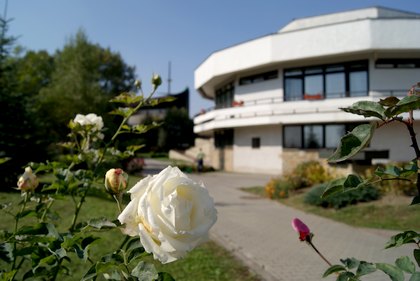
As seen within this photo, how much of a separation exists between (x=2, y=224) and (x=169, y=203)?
695 cm

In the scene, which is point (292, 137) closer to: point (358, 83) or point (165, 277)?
point (358, 83)

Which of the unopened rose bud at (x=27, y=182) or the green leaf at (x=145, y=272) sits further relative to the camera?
the unopened rose bud at (x=27, y=182)

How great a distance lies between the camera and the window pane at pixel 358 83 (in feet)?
69.6

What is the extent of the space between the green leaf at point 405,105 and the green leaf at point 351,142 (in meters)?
0.07

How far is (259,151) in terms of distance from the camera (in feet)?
80.1

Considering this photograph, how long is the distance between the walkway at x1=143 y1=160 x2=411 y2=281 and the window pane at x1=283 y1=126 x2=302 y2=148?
40.1ft

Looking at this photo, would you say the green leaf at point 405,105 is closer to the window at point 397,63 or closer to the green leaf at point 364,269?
the green leaf at point 364,269

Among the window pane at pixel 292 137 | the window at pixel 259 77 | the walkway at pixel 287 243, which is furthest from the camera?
the window at pixel 259 77

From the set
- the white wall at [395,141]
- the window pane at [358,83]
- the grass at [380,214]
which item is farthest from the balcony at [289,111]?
the grass at [380,214]

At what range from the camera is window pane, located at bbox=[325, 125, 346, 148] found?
21.6m

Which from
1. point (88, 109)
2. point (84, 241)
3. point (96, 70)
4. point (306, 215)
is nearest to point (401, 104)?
point (84, 241)

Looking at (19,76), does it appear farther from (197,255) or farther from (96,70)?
(96,70)

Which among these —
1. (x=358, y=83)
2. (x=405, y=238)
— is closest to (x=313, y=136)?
(x=358, y=83)

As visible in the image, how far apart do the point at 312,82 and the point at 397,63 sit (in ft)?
15.7
